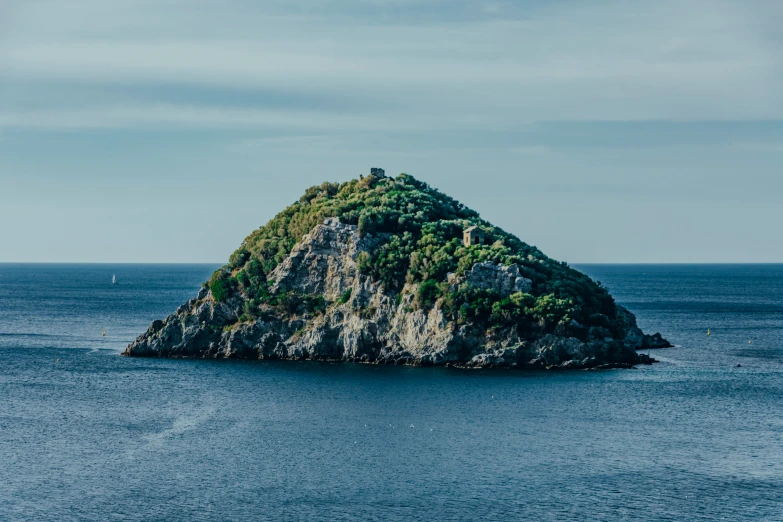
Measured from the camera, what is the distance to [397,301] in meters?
126

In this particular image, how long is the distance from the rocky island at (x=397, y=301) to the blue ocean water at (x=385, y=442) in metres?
5.07

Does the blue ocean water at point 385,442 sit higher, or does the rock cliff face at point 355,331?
the rock cliff face at point 355,331

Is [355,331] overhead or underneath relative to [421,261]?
underneath

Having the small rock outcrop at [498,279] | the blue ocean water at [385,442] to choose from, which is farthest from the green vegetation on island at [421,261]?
the blue ocean water at [385,442]

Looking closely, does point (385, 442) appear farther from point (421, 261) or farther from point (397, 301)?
point (421, 261)

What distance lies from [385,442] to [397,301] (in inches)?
1748

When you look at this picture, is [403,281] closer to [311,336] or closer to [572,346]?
[311,336]

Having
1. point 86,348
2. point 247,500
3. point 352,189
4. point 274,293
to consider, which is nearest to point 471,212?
point 352,189

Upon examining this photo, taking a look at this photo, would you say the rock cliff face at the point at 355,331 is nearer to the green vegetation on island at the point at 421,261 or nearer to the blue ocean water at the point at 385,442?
the green vegetation on island at the point at 421,261

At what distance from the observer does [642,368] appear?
11906 centimetres

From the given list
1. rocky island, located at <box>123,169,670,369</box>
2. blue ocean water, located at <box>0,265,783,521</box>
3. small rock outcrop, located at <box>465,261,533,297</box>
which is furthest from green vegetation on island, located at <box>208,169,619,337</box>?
blue ocean water, located at <box>0,265,783,521</box>

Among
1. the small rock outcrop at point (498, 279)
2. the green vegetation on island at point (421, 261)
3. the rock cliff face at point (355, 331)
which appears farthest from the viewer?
the small rock outcrop at point (498, 279)

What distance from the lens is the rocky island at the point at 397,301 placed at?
120188 mm

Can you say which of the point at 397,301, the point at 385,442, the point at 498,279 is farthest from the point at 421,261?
the point at 385,442
